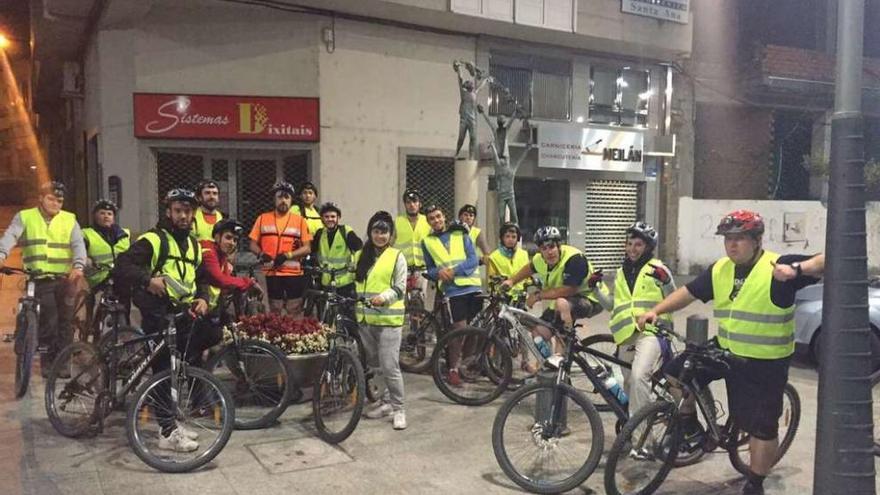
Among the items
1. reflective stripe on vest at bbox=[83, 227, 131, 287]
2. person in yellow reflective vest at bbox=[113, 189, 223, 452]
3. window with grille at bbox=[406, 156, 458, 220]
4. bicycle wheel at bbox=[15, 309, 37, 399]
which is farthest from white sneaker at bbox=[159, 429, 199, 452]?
window with grille at bbox=[406, 156, 458, 220]

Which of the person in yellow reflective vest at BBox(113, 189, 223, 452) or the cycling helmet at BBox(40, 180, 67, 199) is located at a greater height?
the cycling helmet at BBox(40, 180, 67, 199)

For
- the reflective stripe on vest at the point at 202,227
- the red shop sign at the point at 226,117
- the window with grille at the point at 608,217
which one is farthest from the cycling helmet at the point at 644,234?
the window with grille at the point at 608,217

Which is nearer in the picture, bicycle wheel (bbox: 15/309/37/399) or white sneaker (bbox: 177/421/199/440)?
white sneaker (bbox: 177/421/199/440)

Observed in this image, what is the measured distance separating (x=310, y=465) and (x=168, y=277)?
1659 millimetres

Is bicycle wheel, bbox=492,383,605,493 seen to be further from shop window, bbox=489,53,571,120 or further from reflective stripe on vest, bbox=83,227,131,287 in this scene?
shop window, bbox=489,53,571,120

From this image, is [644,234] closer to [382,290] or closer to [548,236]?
[548,236]

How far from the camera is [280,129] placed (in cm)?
1202

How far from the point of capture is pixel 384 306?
547 centimetres

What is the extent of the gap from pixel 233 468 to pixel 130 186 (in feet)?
27.4

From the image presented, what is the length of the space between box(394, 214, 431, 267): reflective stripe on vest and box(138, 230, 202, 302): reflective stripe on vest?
3714 millimetres

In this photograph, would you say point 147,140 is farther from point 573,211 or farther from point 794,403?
point 794,403

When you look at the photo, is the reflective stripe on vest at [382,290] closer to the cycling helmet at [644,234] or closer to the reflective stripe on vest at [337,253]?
the reflective stripe on vest at [337,253]

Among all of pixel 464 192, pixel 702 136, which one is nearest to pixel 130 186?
pixel 464 192

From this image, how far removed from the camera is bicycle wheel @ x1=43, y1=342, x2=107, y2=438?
5.11m
